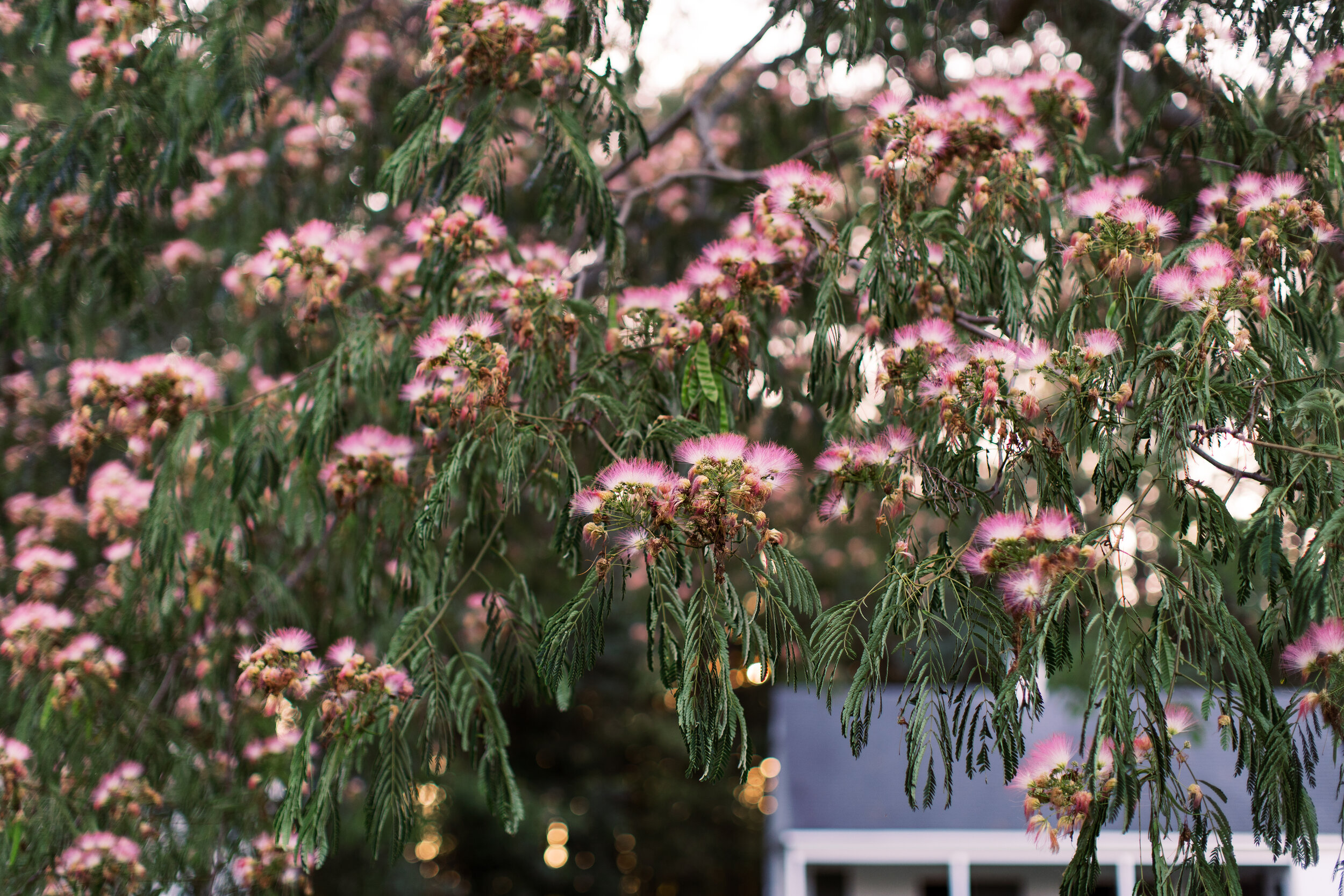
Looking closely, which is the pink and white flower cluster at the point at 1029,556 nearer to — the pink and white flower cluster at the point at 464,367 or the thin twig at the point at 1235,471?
the thin twig at the point at 1235,471

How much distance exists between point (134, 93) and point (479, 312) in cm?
134

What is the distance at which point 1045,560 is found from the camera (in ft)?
4.79

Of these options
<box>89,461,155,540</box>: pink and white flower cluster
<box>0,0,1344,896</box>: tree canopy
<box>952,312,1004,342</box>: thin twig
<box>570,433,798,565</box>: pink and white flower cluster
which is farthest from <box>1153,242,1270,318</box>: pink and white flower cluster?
<box>89,461,155,540</box>: pink and white flower cluster

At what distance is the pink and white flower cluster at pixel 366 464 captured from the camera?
231 cm

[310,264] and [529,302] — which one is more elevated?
[310,264]

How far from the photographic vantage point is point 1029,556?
4.97 ft

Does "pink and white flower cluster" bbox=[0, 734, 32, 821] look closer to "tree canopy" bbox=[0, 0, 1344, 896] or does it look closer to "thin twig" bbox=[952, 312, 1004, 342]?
"tree canopy" bbox=[0, 0, 1344, 896]

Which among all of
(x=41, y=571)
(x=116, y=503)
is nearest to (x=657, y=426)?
→ (x=116, y=503)

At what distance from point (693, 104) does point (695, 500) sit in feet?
7.18

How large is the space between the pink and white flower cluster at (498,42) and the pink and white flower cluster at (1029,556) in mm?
1460

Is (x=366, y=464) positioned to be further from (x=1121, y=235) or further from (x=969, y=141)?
(x=1121, y=235)

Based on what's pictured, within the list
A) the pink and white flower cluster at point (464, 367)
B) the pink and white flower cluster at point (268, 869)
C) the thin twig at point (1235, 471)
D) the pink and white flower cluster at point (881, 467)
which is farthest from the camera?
the pink and white flower cluster at point (268, 869)

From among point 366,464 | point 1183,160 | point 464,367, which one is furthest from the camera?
point 1183,160

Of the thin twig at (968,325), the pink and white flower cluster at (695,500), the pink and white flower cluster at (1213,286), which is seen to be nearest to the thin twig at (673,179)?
the thin twig at (968,325)
